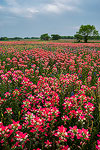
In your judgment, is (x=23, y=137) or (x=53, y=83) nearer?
(x=23, y=137)

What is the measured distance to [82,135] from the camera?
191 cm

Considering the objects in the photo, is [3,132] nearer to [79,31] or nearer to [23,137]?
[23,137]

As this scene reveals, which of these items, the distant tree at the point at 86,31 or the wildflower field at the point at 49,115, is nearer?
the wildflower field at the point at 49,115

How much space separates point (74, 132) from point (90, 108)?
646mm

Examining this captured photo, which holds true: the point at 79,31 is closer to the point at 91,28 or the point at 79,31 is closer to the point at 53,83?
the point at 91,28

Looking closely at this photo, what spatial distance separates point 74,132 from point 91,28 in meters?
60.8

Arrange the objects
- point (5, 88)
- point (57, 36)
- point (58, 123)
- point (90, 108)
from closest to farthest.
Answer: point (90, 108) < point (58, 123) < point (5, 88) < point (57, 36)

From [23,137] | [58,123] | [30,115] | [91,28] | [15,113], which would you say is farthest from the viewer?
[91,28]

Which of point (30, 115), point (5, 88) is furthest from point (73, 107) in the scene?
point (5, 88)

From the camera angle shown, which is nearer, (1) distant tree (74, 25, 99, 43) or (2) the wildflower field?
(2) the wildflower field

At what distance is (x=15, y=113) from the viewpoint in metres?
3.29

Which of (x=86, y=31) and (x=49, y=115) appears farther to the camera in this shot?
(x=86, y=31)

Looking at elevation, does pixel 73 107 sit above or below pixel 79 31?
below

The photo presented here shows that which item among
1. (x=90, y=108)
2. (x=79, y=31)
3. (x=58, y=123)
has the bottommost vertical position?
(x=58, y=123)
